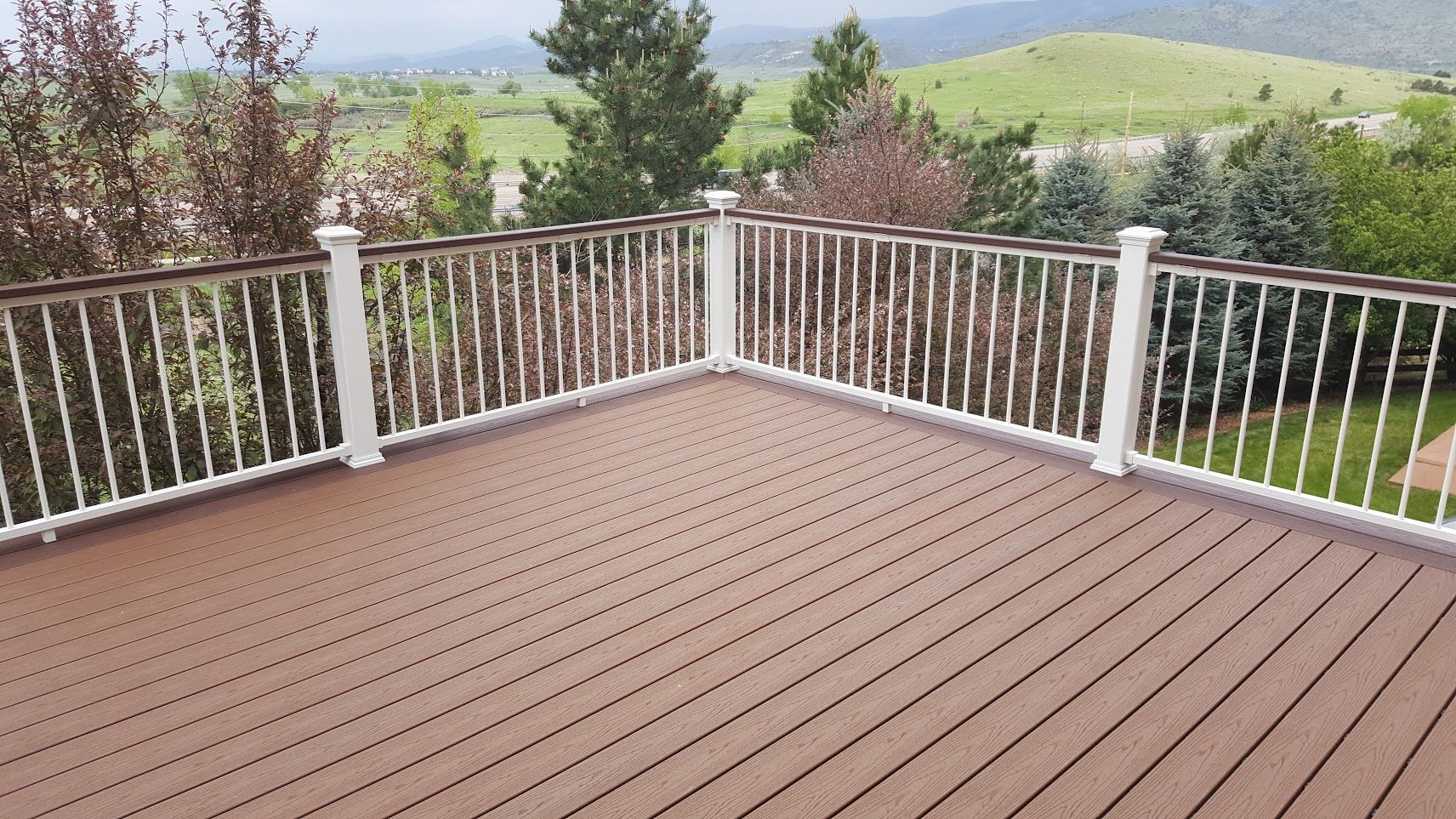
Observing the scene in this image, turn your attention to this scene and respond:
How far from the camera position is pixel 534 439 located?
14.1ft

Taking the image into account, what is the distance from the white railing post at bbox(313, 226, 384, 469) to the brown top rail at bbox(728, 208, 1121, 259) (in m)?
2.04

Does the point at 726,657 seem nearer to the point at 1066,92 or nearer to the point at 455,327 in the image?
the point at 455,327

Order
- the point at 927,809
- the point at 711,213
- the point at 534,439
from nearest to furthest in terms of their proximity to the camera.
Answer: the point at 927,809
the point at 534,439
the point at 711,213

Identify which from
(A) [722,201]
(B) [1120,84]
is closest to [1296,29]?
(B) [1120,84]

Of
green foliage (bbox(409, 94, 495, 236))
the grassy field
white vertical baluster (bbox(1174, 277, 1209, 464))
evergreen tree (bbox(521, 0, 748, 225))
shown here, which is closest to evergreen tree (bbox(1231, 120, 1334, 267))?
the grassy field

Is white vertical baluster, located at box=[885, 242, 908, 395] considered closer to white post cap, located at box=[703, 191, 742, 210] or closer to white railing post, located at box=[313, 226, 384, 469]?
white post cap, located at box=[703, 191, 742, 210]

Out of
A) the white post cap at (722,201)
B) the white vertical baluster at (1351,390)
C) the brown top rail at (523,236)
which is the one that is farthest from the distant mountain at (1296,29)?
the white vertical baluster at (1351,390)

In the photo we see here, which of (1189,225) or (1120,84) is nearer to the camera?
(1189,225)

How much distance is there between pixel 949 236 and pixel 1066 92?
72.6 feet

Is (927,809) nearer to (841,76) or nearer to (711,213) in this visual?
(711,213)

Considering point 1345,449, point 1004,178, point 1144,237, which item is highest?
point 1144,237

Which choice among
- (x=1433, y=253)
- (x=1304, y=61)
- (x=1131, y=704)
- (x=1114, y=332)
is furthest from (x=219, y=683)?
(x=1304, y=61)

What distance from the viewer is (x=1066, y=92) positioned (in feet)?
77.5

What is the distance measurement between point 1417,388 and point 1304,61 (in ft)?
48.5
